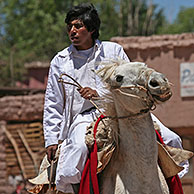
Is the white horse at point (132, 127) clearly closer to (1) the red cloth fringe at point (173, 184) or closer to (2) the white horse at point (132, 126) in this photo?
(2) the white horse at point (132, 126)

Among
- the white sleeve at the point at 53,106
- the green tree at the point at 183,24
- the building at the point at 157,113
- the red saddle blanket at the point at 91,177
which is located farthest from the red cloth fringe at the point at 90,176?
the green tree at the point at 183,24

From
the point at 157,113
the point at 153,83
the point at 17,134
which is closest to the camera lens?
the point at 153,83

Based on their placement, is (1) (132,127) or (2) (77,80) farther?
(2) (77,80)

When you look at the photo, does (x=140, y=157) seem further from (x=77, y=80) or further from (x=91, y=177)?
(x=77, y=80)

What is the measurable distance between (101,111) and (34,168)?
33.3 feet

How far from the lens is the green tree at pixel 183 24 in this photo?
1446 inches

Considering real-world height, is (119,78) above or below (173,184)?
above

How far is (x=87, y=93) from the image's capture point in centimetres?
487

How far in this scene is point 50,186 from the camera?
5.12 metres

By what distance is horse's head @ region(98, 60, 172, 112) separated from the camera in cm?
404

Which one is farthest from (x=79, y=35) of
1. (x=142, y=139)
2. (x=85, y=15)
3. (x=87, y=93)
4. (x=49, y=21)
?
(x=49, y=21)

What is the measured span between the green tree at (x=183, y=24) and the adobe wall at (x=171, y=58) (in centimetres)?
2194

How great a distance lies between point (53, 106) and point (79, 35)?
728mm

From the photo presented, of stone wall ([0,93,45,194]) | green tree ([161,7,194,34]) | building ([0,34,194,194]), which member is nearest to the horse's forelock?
building ([0,34,194,194])
